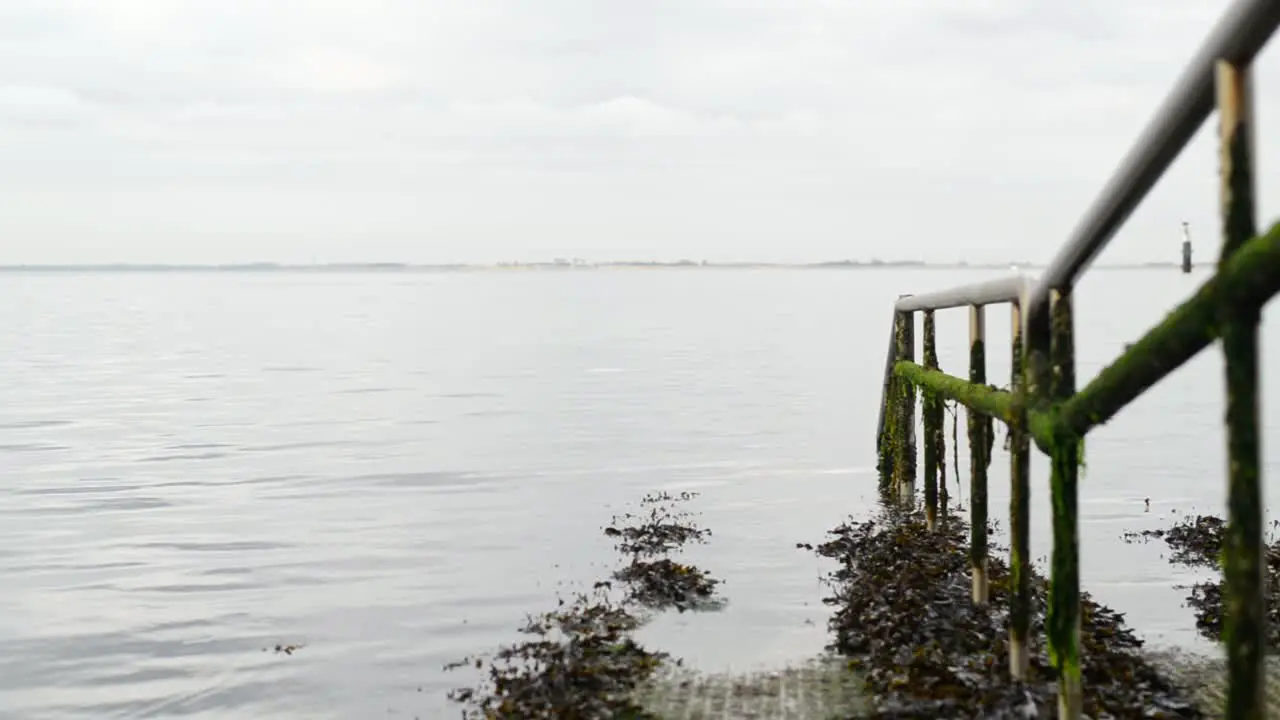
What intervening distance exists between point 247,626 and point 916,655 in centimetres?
577

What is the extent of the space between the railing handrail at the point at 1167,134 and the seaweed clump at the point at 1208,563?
339cm

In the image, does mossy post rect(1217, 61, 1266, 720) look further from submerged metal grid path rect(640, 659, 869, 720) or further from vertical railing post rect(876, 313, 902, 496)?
vertical railing post rect(876, 313, 902, 496)

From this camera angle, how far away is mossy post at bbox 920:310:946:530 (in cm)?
985

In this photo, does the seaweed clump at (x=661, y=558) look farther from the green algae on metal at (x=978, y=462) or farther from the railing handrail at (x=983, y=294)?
the railing handrail at (x=983, y=294)

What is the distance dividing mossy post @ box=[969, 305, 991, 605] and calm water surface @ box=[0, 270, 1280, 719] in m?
1.22

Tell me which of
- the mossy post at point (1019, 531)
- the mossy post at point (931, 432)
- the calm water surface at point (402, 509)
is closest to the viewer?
the mossy post at point (1019, 531)

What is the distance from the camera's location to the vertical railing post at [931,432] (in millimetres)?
9855

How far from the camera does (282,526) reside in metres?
14.2

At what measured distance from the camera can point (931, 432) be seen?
9953mm

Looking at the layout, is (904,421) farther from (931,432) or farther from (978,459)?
(978,459)

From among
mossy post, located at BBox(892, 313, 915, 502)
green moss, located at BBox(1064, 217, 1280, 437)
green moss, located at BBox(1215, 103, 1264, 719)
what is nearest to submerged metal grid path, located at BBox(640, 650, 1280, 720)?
green moss, located at BBox(1064, 217, 1280, 437)

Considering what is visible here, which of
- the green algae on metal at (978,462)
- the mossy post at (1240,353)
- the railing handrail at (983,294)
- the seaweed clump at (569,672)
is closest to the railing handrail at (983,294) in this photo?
the railing handrail at (983,294)

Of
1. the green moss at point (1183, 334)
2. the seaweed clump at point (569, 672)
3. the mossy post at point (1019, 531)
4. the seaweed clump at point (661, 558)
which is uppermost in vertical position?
the green moss at point (1183, 334)

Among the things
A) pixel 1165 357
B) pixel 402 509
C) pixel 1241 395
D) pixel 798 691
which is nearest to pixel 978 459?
pixel 798 691
